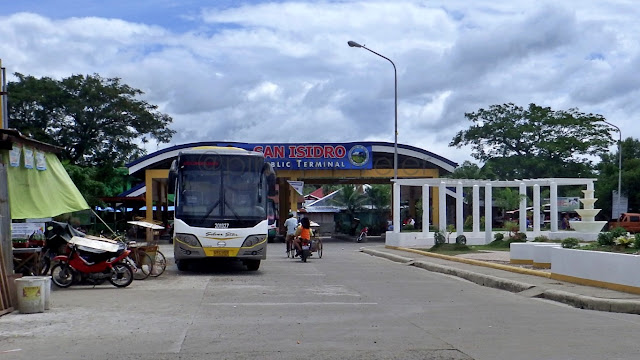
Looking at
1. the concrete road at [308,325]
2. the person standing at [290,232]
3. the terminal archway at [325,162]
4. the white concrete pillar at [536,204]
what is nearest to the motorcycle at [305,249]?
the person standing at [290,232]

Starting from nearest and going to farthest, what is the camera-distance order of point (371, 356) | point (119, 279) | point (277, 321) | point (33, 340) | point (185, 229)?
point (371, 356) < point (33, 340) < point (277, 321) < point (119, 279) < point (185, 229)

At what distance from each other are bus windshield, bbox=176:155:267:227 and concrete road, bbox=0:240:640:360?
2.70 meters

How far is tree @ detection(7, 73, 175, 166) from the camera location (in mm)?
48375

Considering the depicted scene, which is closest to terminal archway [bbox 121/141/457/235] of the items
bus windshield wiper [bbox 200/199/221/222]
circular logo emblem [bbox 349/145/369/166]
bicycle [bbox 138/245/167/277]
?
circular logo emblem [bbox 349/145/369/166]

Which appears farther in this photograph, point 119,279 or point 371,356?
point 119,279

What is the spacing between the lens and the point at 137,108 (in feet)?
168

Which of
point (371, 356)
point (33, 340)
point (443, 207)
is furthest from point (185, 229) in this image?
point (443, 207)

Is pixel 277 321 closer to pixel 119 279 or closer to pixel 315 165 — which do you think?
pixel 119 279

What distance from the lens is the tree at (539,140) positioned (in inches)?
2299

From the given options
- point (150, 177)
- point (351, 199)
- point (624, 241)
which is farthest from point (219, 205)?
point (351, 199)

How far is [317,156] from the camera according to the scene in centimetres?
4925

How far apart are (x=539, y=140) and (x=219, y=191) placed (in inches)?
1720

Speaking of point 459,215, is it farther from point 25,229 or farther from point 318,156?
point 25,229

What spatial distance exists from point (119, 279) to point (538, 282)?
390 inches
